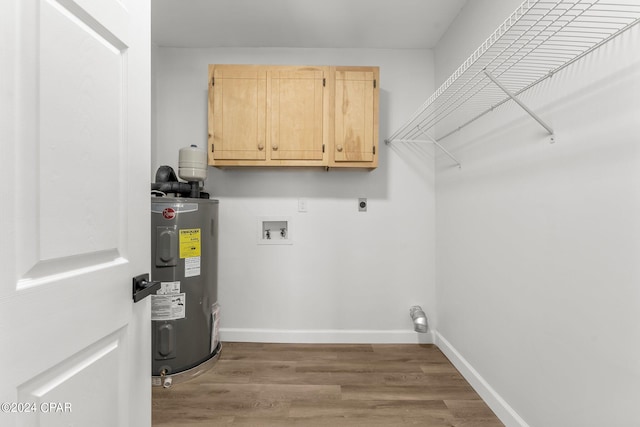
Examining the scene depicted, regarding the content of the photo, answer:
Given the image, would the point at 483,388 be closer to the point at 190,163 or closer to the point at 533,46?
the point at 533,46

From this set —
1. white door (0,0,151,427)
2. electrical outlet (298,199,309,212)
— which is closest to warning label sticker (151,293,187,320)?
white door (0,0,151,427)

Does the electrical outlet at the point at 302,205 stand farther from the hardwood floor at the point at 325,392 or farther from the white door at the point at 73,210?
the white door at the point at 73,210

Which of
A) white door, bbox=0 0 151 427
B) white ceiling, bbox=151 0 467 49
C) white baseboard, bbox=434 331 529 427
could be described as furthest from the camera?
white ceiling, bbox=151 0 467 49

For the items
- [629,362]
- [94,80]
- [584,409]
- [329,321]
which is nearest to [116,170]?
[94,80]

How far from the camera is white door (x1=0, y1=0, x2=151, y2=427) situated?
0.57 m

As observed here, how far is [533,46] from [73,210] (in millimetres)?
1976

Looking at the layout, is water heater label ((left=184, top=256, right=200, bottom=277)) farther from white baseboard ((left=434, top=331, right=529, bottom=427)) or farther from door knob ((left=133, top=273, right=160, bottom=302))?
white baseboard ((left=434, top=331, right=529, bottom=427))

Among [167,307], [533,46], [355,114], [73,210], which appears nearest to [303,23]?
[355,114]

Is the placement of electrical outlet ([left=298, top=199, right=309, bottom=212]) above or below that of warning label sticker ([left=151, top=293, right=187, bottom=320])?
above

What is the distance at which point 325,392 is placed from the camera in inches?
70.5

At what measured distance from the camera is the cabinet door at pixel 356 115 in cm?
220

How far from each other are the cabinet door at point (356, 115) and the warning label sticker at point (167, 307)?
1534 mm

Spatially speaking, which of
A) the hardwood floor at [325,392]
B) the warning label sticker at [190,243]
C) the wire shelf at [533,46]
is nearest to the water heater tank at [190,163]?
the warning label sticker at [190,243]

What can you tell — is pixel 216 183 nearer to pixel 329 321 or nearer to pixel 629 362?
pixel 329 321
